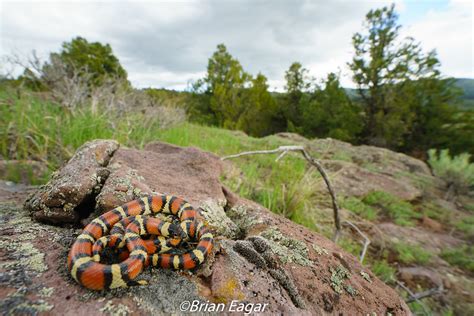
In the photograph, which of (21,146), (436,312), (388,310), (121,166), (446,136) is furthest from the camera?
(446,136)

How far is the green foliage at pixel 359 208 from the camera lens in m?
5.27

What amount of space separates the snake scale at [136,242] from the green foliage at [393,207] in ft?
18.3

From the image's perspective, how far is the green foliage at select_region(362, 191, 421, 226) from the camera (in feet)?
18.0

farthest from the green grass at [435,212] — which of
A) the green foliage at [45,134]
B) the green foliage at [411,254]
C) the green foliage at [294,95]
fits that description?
the green foliage at [294,95]

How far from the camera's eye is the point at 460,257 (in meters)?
4.28

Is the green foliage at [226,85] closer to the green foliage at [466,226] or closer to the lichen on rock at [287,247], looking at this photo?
the green foliage at [466,226]

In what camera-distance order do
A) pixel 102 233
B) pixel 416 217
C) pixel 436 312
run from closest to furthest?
1. pixel 102 233
2. pixel 436 312
3. pixel 416 217

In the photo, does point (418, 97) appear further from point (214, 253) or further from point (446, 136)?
point (214, 253)

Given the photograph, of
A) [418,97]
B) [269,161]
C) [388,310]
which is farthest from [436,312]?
[418,97]

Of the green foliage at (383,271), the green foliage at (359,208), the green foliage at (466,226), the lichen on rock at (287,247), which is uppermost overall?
the lichen on rock at (287,247)

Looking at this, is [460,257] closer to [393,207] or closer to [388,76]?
[393,207]

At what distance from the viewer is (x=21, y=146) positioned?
11.5 feet

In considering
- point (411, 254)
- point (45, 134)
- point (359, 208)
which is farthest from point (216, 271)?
point (359, 208)

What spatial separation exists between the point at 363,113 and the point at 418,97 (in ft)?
14.4
